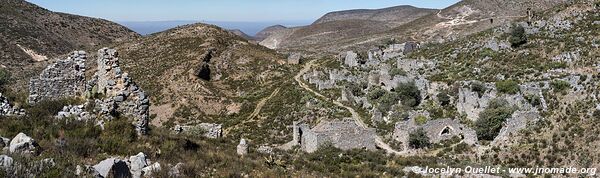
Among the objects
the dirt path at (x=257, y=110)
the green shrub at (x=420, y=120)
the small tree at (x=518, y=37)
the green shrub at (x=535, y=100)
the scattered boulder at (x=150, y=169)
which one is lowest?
the dirt path at (x=257, y=110)

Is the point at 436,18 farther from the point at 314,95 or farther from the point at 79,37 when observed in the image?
the point at 314,95

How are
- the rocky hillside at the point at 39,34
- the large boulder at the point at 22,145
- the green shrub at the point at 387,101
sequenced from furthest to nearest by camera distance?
the rocky hillside at the point at 39,34
the green shrub at the point at 387,101
the large boulder at the point at 22,145

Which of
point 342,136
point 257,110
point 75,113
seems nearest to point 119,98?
point 75,113

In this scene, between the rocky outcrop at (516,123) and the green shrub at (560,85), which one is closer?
the rocky outcrop at (516,123)

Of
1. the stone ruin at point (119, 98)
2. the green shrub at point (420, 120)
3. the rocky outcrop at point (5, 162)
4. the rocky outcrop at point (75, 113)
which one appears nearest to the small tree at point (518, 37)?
the green shrub at point (420, 120)

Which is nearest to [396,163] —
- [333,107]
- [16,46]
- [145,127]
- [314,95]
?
[145,127]

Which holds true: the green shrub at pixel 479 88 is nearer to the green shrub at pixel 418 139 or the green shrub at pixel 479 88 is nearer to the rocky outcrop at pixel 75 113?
the green shrub at pixel 418 139

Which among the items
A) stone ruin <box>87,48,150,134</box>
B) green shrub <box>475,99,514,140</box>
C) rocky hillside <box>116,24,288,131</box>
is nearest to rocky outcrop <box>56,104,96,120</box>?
stone ruin <box>87,48,150,134</box>

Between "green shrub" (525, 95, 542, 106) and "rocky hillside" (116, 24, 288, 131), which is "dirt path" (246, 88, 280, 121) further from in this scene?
"green shrub" (525, 95, 542, 106)
